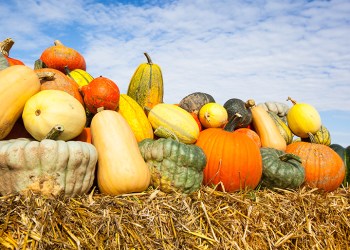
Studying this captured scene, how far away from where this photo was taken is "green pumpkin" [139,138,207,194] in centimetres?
344

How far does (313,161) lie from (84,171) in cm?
302

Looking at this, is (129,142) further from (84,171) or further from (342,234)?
(342,234)

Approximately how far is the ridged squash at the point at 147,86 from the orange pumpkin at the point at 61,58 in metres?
1.06

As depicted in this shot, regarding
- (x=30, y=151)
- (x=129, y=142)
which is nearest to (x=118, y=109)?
(x=129, y=142)

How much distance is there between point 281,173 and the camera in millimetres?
4184

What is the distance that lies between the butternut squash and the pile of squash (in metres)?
0.01

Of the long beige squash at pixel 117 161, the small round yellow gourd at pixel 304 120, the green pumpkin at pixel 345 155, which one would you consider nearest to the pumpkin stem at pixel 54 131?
the long beige squash at pixel 117 161

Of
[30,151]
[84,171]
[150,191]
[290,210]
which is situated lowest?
[290,210]

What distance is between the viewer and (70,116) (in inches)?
129

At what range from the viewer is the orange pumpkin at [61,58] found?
549cm

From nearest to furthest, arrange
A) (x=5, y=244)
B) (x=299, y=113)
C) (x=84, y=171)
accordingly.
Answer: (x=5, y=244)
(x=84, y=171)
(x=299, y=113)

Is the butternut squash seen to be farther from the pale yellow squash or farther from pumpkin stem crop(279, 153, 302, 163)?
the pale yellow squash

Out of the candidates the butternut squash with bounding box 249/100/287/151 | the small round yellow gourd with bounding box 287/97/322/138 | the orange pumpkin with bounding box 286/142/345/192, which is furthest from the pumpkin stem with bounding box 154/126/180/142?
the small round yellow gourd with bounding box 287/97/322/138

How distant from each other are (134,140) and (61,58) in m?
2.61
